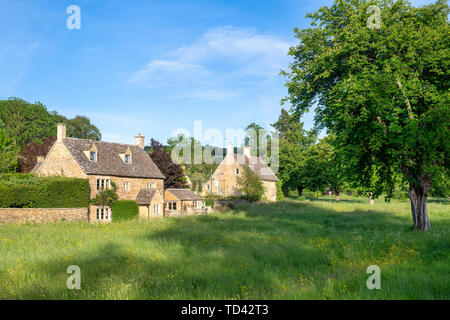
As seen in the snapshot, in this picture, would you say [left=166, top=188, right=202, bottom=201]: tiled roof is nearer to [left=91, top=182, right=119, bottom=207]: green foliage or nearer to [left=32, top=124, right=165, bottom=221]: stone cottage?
[left=32, top=124, right=165, bottom=221]: stone cottage

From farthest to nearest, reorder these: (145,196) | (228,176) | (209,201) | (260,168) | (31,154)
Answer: (260,168)
(31,154)
(228,176)
(209,201)
(145,196)

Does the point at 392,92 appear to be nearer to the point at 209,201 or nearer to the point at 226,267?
the point at 226,267

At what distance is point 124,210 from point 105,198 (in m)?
2.81

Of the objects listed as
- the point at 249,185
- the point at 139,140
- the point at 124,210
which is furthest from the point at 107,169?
the point at 249,185

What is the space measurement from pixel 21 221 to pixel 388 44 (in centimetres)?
3074

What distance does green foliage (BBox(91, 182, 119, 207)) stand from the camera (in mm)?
37750

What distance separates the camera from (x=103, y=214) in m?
38.7

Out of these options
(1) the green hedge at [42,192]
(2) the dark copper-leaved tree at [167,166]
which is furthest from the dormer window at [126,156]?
(1) the green hedge at [42,192]

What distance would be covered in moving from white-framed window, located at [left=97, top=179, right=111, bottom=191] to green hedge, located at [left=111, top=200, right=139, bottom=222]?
237 centimetres

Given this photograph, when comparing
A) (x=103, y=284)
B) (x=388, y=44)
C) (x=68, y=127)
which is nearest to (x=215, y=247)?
(x=103, y=284)

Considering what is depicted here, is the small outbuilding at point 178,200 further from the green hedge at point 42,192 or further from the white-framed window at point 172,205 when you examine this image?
the green hedge at point 42,192

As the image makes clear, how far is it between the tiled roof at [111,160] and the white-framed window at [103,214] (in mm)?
4262

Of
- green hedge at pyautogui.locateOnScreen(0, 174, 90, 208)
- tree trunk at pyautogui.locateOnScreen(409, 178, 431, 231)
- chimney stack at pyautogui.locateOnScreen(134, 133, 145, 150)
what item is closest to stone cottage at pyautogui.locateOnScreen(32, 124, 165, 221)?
chimney stack at pyautogui.locateOnScreen(134, 133, 145, 150)

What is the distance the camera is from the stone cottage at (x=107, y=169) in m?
38.7
